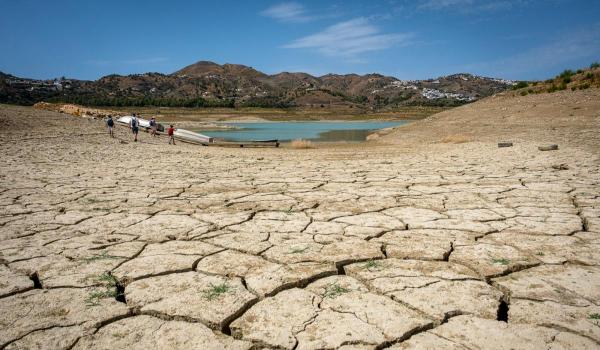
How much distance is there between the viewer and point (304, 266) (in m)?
2.52

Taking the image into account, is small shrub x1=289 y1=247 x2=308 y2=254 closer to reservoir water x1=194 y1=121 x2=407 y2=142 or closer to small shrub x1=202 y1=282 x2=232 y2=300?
small shrub x1=202 y1=282 x2=232 y2=300

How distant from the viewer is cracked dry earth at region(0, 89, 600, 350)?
5.90ft

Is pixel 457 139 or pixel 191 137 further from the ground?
pixel 457 139

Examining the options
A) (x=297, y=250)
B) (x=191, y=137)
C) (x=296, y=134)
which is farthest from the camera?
(x=296, y=134)

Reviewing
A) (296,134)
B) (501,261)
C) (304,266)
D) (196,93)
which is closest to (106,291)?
(304,266)

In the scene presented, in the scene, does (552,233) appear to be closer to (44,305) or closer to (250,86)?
(44,305)

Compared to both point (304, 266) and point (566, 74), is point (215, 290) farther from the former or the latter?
point (566, 74)

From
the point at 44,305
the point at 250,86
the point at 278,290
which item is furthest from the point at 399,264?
the point at 250,86

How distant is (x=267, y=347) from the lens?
5.55 ft

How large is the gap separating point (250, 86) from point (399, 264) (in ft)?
400

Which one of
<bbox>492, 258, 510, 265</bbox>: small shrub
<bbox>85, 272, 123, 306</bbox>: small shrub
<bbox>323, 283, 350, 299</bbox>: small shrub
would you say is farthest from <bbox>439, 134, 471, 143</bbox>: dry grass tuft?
<bbox>85, 272, 123, 306</bbox>: small shrub

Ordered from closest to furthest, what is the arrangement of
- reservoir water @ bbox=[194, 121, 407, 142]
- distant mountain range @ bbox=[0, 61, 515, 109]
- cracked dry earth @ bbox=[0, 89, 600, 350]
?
cracked dry earth @ bbox=[0, 89, 600, 350], reservoir water @ bbox=[194, 121, 407, 142], distant mountain range @ bbox=[0, 61, 515, 109]

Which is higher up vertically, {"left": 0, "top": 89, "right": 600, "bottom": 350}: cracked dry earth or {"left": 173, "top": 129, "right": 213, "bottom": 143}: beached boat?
{"left": 0, "top": 89, "right": 600, "bottom": 350}: cracked dry earth

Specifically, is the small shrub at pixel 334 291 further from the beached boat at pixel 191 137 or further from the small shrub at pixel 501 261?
the beached boat at pixel 191 137
